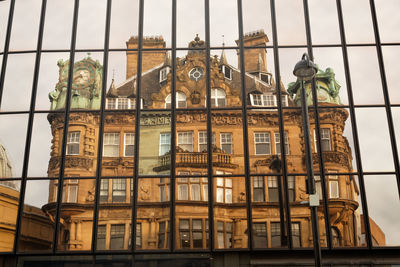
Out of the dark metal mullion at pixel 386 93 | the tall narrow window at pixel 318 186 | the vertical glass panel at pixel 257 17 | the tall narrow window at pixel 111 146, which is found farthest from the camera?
the vertical glass panel at pixel 257 17

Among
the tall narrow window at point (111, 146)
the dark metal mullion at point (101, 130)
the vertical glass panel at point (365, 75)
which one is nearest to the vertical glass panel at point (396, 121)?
the vertical glass panel at point (365, 75)

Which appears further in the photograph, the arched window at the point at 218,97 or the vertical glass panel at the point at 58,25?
the vertical glass panel at the point at 58,25

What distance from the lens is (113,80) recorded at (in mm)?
18516

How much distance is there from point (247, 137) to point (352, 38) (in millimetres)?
6249

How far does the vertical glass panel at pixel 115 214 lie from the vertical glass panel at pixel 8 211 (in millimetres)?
3304

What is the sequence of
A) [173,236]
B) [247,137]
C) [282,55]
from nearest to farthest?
[173,236]
[247,137]
[282,55]

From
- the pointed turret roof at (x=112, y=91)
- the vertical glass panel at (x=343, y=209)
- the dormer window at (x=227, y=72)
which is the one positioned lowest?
the vertical glass panel at (x=343, y=209)

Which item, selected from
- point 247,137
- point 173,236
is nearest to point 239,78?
point 247,137

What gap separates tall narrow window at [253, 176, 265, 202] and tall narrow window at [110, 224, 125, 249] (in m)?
5.04

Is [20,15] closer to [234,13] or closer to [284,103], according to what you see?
[234,13]

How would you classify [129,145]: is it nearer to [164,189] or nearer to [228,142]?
[164,189]

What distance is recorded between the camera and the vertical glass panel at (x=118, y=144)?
17.3 m

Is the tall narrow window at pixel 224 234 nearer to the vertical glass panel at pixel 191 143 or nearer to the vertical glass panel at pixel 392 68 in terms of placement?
the vertical glass panel at pixel 191 143

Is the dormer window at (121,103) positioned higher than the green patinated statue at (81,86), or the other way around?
the green patinated statue at (81,86)
